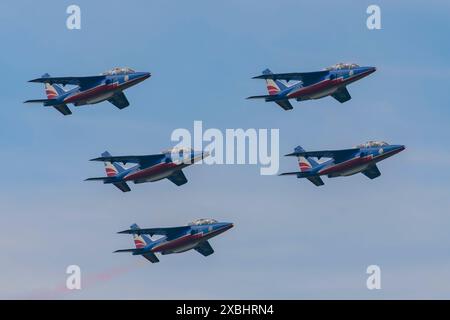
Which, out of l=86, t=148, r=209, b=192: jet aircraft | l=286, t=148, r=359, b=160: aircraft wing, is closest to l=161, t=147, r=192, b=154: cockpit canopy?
l=86, t=148, r=209, b=192: jet aircraft

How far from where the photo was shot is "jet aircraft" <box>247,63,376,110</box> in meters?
184

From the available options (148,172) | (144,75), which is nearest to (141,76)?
(144,75)

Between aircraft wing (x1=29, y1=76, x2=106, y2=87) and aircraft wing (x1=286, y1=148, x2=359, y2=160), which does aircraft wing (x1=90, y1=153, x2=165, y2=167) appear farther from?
aircraft wing (x1=286, y1=148, x2=359, y2=160)

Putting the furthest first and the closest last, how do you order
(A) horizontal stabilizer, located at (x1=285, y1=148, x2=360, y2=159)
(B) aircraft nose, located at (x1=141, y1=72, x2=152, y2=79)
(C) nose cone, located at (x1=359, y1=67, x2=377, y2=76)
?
(A) horizontal stabilizer, located at (x1=285, y1=148, x2=360, y2=159), (C) nose cone, located at (x1=359, y1=67, x2=377, y2=76), (B) aircraft nose, located at (x1=141, y1=72, x2=152, y2=79)

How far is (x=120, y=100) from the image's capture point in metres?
190

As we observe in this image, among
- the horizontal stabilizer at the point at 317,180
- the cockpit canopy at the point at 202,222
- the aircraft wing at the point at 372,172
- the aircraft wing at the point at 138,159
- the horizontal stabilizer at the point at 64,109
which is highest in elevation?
the horizontal stabilizer at the point at 64,109

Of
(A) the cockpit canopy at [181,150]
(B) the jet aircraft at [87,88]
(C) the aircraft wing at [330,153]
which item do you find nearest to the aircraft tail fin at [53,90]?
(B) the jet aircraft at [87,88]

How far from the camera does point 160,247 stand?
189125 millimetres

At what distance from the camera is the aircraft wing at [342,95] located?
193 meters

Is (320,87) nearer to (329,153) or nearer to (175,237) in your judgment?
(329,153)

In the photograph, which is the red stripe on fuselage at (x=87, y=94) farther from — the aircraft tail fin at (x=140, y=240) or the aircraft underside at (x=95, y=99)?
the aircraft tail fin at (x=140, y=240)

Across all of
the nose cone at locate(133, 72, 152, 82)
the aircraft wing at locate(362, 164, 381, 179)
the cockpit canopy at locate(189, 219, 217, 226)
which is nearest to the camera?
the nose cone at locate(133, 72, 152, 82)

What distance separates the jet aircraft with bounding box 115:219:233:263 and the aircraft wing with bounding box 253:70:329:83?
22.7m
